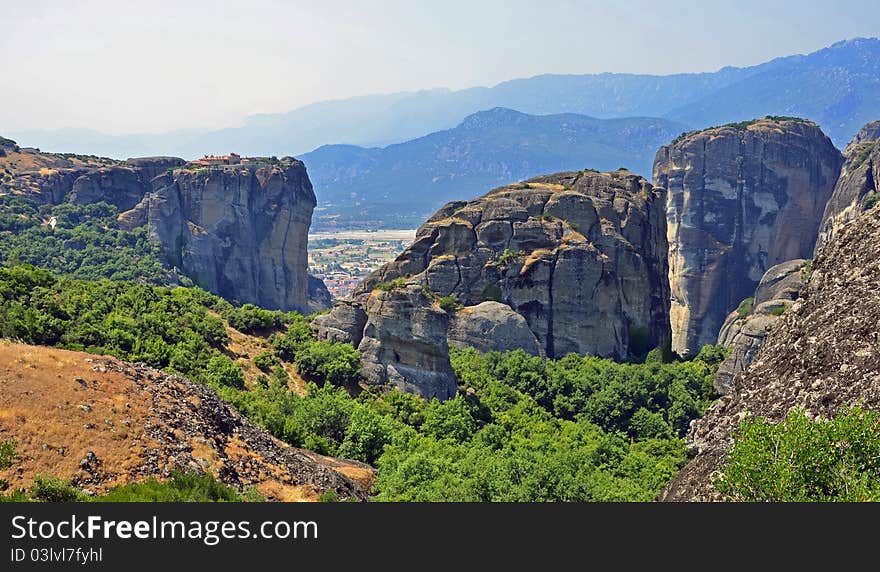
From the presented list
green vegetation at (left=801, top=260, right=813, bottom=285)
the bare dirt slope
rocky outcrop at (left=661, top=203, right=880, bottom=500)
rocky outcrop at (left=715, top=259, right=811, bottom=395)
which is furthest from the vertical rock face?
the bare dirt slope

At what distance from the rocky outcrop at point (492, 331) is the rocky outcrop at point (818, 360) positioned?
30.2 m

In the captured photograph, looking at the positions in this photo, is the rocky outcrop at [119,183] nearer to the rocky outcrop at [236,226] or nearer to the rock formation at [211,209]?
the rock formation at [211,209]

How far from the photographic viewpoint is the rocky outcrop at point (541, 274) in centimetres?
5444

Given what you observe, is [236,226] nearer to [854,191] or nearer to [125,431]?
[854,191]

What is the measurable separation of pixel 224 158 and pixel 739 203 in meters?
70.1

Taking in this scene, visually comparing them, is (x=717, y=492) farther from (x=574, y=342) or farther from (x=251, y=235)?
(x=251, y=235)

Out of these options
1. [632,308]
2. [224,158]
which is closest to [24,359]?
[632,308]

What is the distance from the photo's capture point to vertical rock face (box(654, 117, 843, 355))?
91.1 metres

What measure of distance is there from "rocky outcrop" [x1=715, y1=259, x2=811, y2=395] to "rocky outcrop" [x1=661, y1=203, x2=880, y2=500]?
13.2m

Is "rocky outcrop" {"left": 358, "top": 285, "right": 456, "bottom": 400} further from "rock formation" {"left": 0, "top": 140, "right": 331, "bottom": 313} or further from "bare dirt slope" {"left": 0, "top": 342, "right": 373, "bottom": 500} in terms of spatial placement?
"rock formation" {"left": 0, "top": 140, "right": 331, "bottom": 313}

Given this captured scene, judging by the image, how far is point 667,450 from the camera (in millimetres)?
39156

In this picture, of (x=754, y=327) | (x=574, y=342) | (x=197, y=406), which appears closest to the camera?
(x=197, y=406)

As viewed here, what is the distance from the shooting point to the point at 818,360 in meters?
18.1

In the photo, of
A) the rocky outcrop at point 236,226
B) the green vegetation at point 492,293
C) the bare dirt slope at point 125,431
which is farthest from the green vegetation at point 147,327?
the rocky outcrop at point 236,226
